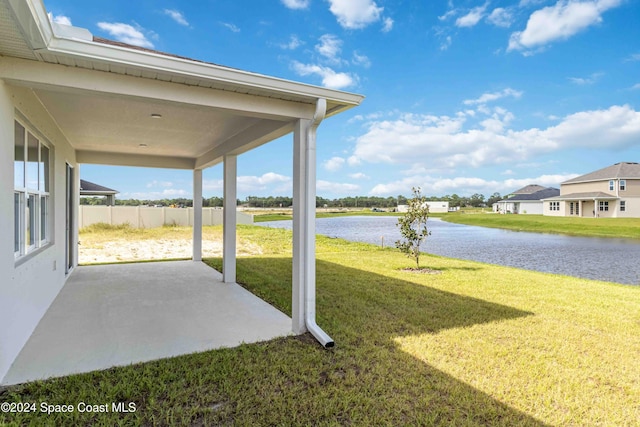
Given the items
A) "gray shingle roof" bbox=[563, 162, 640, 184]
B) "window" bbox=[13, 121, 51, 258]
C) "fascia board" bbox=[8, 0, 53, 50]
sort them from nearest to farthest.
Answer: "fascia board" bbox=[8, 0, 53, 50]
"window" bbox=[13, 121, 51, 258]
"gray shingle roof" bbox=[563, 162, 640, 184]

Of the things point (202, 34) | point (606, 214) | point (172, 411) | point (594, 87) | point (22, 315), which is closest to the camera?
point (172, 411)

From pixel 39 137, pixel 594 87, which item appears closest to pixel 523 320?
pixel 39 137

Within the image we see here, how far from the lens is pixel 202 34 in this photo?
1132 centimetres

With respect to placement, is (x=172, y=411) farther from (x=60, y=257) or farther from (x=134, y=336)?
(x=60, y=257)

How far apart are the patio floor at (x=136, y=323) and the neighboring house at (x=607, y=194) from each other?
3704 centimetres

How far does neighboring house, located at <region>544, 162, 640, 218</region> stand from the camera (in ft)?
101

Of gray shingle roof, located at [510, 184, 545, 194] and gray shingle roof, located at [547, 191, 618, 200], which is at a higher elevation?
gray shingle roof, located at [510, 184, 545, 194]

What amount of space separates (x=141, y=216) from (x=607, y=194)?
Result: 126 ft

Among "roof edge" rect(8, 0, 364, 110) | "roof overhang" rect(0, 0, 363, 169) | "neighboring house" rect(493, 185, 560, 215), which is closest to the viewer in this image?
"roof edge" rect(8, 0, 364, 110)

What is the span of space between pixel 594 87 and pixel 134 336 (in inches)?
1141

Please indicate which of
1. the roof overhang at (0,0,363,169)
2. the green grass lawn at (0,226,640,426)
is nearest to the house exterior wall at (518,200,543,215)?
the green grass lawn at (0,226,640,426)

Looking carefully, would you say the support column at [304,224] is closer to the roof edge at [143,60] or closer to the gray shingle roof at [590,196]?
the roof edge at [143,60]

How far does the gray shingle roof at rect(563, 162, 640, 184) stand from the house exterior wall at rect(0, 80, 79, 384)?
4009cm

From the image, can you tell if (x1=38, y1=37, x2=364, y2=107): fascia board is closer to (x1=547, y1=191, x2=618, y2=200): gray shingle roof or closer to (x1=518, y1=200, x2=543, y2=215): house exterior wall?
(x1=547, y1=191, x2=618, y2=200): gray shingle roof
